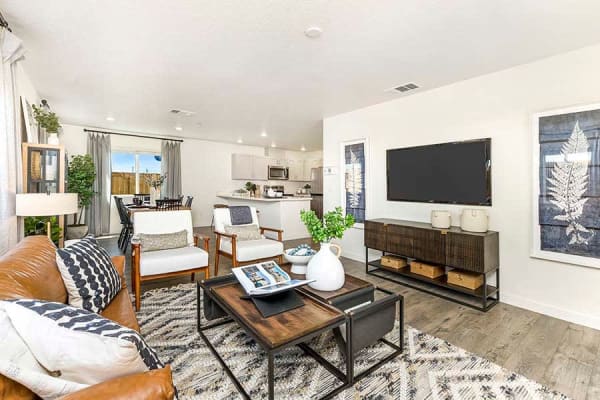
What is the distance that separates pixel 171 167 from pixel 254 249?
484 centimetres

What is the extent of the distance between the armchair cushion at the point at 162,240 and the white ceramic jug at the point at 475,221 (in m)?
3.18

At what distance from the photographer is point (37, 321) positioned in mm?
903

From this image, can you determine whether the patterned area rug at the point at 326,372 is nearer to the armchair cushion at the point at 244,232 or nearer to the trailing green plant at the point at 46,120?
the armchair cushion at the point at 244,232

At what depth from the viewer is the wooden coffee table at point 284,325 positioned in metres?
1.45

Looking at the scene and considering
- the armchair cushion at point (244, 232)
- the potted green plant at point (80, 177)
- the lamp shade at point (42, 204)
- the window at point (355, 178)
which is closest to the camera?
the lamp shade at point (42, 204)

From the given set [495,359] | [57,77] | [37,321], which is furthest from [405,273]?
[57,77]

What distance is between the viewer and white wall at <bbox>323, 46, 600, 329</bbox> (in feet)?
8.46

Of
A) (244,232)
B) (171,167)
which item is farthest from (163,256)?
(171,167)

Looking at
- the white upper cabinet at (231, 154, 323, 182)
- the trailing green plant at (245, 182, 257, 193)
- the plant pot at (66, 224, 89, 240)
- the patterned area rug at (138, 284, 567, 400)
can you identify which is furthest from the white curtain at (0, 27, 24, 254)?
the white upper cabinet at (231, 154, 323, 182)

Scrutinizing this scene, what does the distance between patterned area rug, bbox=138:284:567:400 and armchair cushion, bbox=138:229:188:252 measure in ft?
3.25

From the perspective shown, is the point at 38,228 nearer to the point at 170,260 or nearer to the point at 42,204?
the point at 42,204

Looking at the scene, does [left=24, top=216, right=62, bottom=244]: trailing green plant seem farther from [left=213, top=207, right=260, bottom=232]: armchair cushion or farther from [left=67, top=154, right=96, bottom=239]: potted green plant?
[left=67, top=154, right=96, bottom=239]: potted green plant

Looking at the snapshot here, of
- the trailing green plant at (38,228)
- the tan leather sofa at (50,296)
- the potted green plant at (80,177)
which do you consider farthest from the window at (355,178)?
the potted green plant at (80,177)

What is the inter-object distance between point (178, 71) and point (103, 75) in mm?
936
